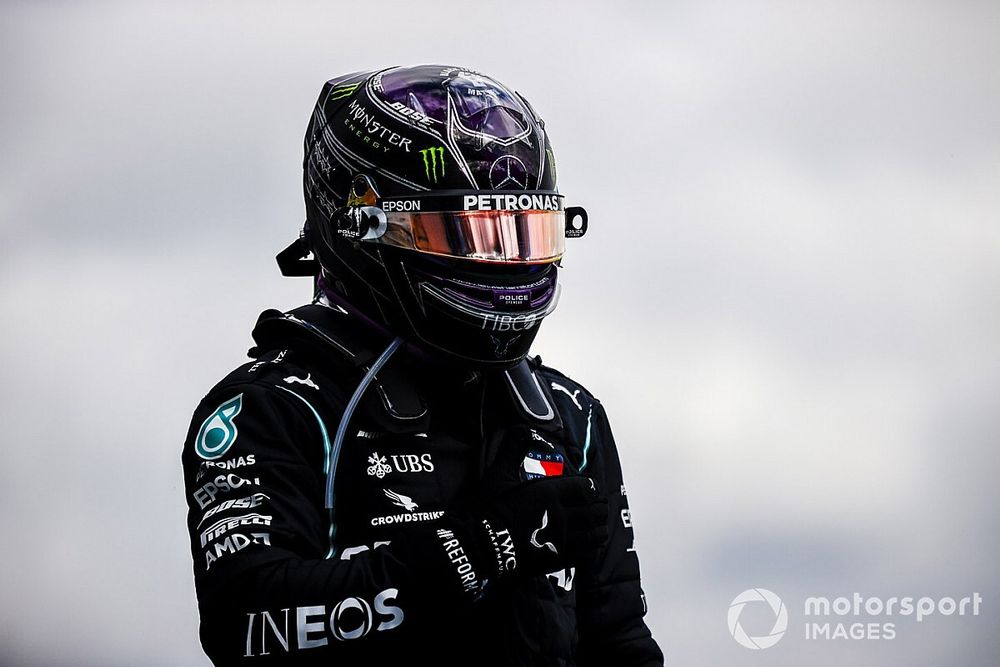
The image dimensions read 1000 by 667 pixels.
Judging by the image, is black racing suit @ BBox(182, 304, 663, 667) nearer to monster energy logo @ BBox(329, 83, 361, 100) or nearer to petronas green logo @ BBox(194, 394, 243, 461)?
petronas green logo @ BBox(194, 394, 243, 461)

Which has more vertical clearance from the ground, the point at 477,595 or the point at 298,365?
the point at 298,365

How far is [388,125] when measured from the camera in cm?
433

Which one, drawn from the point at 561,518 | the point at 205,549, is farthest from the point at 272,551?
the point at 561,518

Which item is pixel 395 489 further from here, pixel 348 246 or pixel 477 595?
pixel 348 246

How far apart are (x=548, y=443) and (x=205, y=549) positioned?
1082 mm

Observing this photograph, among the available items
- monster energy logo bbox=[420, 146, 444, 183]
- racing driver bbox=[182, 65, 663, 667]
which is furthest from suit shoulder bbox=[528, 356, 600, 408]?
monster energy logo bbox=[420, 146, 444, 183]

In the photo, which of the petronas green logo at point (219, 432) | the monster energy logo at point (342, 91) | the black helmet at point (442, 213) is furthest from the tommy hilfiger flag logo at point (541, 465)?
the monster energy logo at point (342, 91)

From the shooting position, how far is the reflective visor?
4160 mm

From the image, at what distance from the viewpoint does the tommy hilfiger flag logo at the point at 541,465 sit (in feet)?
13.5

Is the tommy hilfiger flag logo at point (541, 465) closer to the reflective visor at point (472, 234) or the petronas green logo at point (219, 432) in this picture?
the reflective visor at point (472, 234)

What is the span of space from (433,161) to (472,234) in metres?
0.26

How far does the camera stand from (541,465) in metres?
4.16

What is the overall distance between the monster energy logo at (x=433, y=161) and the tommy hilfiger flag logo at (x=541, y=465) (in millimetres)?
865

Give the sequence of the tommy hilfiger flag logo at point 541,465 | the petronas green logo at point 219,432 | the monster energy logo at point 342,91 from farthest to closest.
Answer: the monster energy logo at point 342,91 < the tommy hilfiger flag logo at point 541,465 < the petronas green logo at point 219,432
